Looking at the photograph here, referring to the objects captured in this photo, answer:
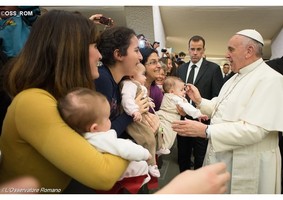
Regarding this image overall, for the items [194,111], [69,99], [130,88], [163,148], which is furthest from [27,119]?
[194,111]

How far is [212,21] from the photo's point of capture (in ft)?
2.32

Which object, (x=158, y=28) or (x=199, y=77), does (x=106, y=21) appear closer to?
(x=158, y=28)

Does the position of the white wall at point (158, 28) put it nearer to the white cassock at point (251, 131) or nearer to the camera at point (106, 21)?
the camera at point (106, 21)

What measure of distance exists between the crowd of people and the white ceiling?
26mm

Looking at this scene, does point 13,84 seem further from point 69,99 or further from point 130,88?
point 130,88

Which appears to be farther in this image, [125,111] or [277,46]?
[277,46]

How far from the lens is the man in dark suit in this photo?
2.39 ft

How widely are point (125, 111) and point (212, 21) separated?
0.33 metres

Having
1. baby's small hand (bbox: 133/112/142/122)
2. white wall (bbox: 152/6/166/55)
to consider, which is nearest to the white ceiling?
white wall (bbox: 152/6/166/55)

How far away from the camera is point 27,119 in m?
0.40

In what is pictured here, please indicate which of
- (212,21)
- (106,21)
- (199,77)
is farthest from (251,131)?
(106,21)

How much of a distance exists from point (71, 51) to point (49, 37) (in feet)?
0.15

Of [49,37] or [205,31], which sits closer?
[49,37]

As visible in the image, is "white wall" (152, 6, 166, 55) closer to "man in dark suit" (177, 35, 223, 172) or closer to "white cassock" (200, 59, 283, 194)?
"man in dark suit" (177, 35, 223, 172)
